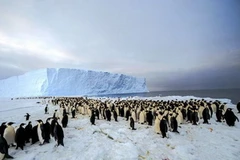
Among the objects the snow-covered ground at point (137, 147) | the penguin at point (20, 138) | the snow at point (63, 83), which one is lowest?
the snow-covered ground at point (137, 147)

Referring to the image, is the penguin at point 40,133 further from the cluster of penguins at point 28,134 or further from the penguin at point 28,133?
the penguin at point 28,133

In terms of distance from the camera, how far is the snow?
65.4 m

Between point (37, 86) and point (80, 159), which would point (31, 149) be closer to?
point (80, 159)

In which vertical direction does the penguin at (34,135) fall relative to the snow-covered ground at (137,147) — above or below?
above

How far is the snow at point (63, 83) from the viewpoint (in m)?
65.4

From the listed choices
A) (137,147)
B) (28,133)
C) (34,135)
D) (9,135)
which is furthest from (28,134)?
(137,147)

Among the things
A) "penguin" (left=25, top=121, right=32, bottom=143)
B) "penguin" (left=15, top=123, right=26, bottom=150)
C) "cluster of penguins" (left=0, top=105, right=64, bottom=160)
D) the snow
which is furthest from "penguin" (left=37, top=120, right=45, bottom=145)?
the snow

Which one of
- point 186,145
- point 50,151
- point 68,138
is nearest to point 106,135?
point 68,138

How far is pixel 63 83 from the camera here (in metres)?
66.3

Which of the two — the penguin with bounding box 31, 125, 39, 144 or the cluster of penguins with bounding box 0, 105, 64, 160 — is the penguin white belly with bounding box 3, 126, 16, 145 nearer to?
the cluster of penguins with bounding box 0, 105, 64, 160

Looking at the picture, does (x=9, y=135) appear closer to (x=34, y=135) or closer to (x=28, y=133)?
(x=28, y=133)

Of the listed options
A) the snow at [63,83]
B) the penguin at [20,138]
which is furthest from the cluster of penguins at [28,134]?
the snow at [63,83]

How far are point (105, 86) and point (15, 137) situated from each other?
68.0 metres

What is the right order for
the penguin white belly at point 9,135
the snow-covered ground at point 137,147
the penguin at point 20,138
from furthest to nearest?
the penguin white belly at point 9,135 → the penguin at point 20,138 → the snow-covered ground at point 137,147
